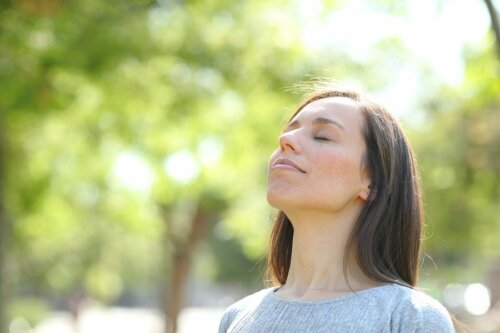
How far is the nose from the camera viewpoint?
2.56 meters

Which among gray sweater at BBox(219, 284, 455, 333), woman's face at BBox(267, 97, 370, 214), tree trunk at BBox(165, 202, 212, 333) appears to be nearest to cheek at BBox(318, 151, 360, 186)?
woman's face at BBox(267, 97, 370, 214)

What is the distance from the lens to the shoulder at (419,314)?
2.28 metres

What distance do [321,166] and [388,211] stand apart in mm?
199

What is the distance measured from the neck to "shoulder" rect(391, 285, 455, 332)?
0.14 m

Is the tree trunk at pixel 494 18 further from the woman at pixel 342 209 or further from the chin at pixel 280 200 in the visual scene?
the chin at pixel 280 200

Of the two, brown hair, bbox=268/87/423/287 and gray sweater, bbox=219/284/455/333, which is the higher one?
brown hair, bbox=268/87/423/287

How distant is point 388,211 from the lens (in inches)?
100.0

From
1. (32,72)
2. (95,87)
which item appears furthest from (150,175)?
(32,72)

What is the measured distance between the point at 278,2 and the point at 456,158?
737 centimetres

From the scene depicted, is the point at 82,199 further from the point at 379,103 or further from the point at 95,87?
the point at 379,103

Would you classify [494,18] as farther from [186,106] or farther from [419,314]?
[186,106]

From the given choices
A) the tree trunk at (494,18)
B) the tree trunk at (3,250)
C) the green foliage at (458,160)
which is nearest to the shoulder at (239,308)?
the tree trunk at (494,18)

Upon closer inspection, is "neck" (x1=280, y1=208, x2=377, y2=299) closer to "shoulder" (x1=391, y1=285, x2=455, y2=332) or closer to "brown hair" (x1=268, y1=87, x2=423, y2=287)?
"brown hair" (x1=268, y1=87, x2=423, y2=287)

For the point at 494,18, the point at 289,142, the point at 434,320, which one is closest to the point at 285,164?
the point at 289,142
